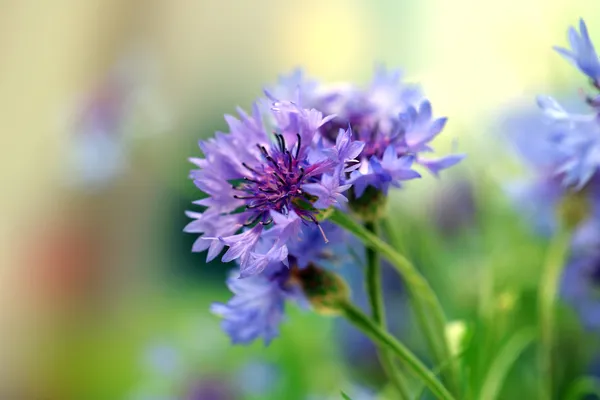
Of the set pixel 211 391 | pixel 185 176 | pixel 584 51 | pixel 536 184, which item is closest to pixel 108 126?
pixel 185 176

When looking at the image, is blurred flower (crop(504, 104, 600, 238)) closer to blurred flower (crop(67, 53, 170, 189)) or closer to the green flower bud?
the green flower bud

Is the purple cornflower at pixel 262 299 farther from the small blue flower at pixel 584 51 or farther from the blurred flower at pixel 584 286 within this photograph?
the blurred flower at pixel 584 286

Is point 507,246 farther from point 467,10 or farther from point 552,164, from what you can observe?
point 467,10

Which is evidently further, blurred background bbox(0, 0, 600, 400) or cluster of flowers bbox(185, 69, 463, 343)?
blurred background bbox(0, 0, 600, 400)

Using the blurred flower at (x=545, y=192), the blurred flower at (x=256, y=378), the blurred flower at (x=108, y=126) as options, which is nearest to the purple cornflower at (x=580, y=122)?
the blurred flower at (x=545, y=192)

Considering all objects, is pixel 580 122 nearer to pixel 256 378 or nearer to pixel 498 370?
pixel 498 370

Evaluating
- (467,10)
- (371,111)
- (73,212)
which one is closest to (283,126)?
(371,111)

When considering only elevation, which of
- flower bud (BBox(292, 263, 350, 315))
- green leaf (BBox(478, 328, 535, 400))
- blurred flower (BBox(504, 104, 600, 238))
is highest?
flower bud (BBox(292, 263, 350, 315))

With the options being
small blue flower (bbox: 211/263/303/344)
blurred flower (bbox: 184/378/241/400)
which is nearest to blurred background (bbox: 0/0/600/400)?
blurred flower (bbox: 184/378/241/400)

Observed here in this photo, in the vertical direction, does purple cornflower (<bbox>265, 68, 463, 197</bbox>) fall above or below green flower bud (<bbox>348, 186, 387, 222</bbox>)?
above
